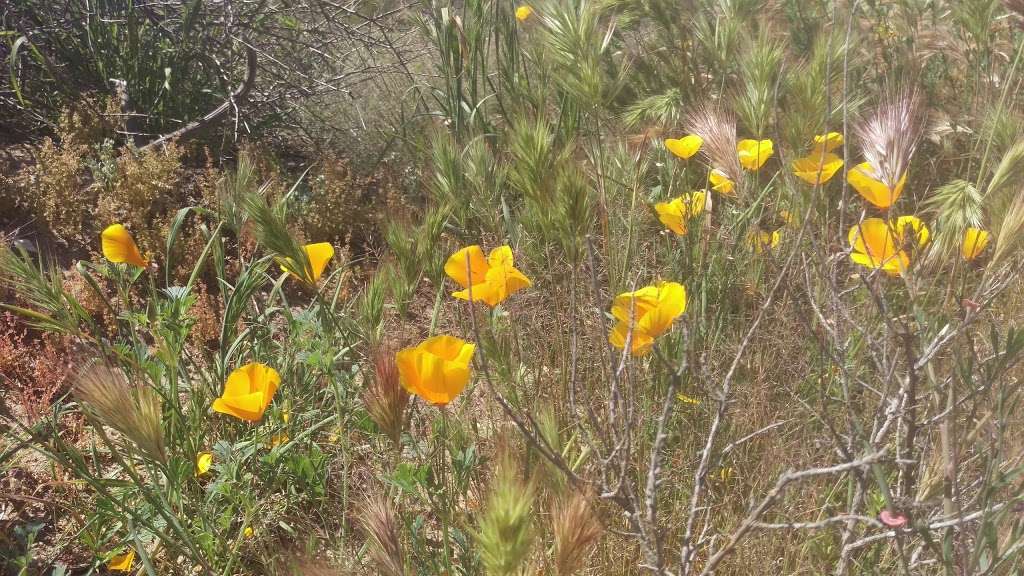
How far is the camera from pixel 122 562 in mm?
1636

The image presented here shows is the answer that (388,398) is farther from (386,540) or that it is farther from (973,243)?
(973,243)

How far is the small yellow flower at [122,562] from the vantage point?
1608mm

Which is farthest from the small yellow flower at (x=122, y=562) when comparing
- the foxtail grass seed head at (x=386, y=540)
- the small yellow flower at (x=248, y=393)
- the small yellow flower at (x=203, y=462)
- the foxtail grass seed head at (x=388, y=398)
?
the foxtail grass seed head at (x=386, y=540)

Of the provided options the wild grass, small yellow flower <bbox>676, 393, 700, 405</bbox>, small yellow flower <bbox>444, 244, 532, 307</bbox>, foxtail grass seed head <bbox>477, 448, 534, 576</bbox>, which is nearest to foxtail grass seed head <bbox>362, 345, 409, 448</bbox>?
the wild grass

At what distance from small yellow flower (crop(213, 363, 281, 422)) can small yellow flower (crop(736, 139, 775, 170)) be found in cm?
109

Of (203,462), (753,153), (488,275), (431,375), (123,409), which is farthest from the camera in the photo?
(753,153)

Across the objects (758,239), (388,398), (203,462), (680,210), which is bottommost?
(203,462)

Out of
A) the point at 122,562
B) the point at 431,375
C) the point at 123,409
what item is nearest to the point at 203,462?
the point at 122,562

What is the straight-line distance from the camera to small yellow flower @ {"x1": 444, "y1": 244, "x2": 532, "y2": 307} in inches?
55.2

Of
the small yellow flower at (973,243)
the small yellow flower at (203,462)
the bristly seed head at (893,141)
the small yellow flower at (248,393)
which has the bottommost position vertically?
the small yellow flower at (203,462)

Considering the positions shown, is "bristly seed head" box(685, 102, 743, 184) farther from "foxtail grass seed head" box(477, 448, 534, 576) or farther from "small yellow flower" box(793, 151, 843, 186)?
"foxtail grass seed head" box(477, 448, 534, 576)

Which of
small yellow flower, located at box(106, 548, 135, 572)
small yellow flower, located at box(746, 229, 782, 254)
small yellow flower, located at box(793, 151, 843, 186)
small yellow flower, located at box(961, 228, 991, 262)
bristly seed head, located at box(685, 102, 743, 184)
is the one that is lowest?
small yellow flower, located at box(106, 548, 135, 572)

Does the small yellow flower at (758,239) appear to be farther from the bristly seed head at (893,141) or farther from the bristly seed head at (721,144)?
the bristly seed head at (893,141)

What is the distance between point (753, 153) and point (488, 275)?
2.91ft
